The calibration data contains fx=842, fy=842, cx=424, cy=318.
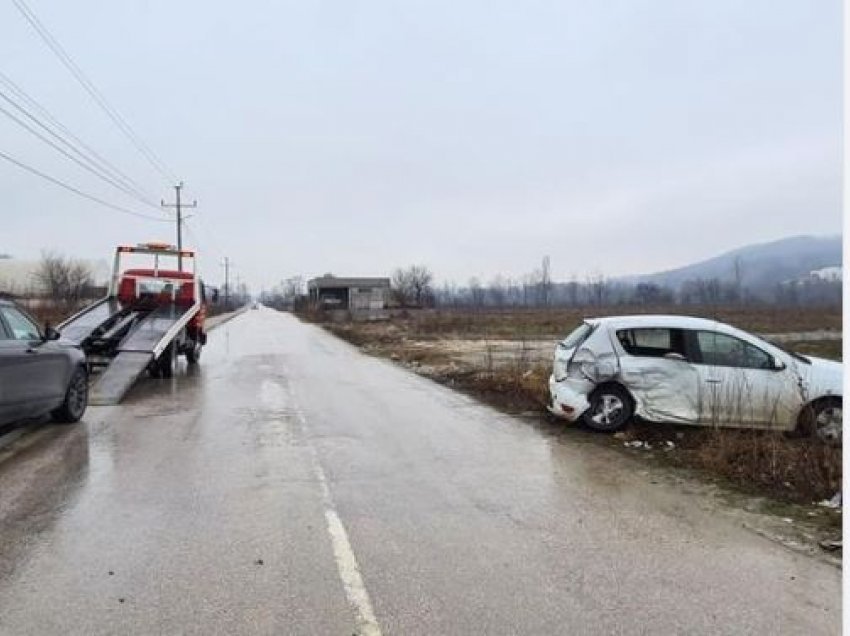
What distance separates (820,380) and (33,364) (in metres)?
9.54

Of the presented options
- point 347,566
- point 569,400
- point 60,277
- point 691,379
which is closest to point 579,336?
point 569,400

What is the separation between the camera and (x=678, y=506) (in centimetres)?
739

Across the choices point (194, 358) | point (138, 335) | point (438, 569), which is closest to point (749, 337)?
point (438, 569)

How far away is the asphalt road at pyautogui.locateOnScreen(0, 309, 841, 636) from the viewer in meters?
4.68

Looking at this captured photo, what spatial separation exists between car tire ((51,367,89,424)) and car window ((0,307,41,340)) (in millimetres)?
980

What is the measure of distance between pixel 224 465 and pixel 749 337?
259 inches

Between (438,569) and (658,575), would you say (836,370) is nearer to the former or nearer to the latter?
(658,575)

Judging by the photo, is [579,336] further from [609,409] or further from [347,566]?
[347,566]

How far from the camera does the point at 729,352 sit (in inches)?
413

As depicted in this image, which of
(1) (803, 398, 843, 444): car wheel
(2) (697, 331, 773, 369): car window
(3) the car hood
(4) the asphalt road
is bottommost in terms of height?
(4) the asphalt road

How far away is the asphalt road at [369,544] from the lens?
15.3ft

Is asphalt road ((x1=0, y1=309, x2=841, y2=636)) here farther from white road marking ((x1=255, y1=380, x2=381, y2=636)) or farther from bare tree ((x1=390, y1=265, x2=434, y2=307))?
bare tree ((x1=390, y1=265, x2=434, y2=307))

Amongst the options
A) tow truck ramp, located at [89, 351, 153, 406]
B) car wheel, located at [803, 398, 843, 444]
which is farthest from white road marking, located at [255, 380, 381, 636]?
tow truck ramp, located at [89, 351, 153, 406]

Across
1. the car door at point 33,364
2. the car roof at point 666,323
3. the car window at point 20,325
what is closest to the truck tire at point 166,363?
the car door at point 33,364
